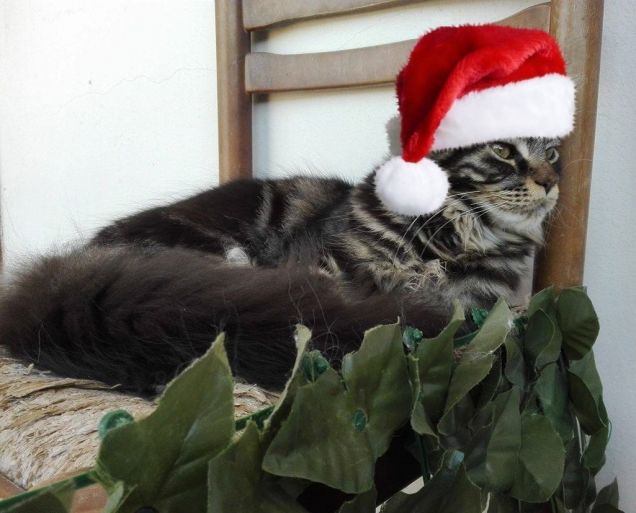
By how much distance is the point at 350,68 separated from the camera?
0.85 meters

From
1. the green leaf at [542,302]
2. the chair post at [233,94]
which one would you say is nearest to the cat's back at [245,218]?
the chair post at [233,94]

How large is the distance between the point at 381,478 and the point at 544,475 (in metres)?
0.11

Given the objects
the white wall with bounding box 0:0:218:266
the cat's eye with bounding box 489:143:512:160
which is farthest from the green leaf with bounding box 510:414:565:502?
the white wall with bounding box 0:0:218:266

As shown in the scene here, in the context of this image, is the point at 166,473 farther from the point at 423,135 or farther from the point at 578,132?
the point at 578,132

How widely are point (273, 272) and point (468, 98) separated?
26 cm

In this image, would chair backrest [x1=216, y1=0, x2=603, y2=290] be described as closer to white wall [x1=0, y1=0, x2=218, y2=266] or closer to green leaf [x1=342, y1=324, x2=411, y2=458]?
white wall [x1=0, y1=0, x2=218, y2=266]

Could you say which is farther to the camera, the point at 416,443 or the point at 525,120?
the point at 525,120

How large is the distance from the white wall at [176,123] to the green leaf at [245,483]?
635mm

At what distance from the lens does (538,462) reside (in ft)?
1.30

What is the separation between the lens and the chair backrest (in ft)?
2.01

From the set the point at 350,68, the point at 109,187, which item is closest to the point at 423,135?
the point at 350,68

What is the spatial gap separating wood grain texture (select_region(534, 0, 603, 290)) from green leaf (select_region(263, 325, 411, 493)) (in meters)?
0.39

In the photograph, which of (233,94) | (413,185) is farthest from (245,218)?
(413,185)

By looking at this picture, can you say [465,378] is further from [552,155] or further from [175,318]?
[552,155]
